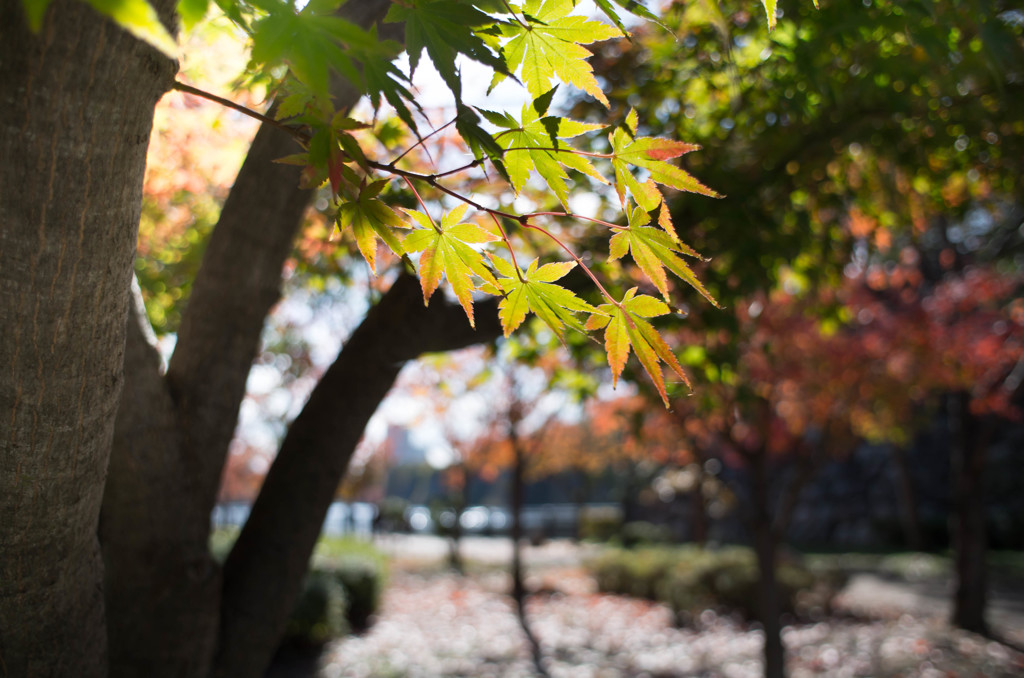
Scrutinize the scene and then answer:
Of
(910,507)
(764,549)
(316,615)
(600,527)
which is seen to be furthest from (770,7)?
(600,527)

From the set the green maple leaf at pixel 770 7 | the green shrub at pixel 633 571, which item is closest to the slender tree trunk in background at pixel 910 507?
the green shrub at pixel 633 571

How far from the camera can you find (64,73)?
100 cm

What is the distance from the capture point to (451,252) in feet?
4.18

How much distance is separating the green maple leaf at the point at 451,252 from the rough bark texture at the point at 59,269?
0.49m

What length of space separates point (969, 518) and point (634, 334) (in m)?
10.1

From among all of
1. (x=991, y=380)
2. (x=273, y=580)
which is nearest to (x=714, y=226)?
(x=273, y=580)

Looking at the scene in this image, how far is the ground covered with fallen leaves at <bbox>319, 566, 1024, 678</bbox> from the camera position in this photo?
7395mm

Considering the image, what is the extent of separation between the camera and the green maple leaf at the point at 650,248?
4.03 feet

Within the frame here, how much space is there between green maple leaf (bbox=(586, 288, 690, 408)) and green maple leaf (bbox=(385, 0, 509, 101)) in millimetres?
470

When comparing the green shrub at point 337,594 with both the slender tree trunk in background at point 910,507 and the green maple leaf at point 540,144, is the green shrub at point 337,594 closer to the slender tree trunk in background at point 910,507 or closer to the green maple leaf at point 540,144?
the green maple leaf at point 540,144

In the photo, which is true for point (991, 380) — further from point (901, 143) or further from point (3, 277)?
point (3, 277)

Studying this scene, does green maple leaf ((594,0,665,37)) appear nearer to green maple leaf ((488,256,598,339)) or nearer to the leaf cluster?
the leaf cluster

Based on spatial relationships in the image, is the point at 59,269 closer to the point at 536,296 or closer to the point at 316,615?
the point at 536,296

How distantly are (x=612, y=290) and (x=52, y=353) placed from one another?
2.42 metres
